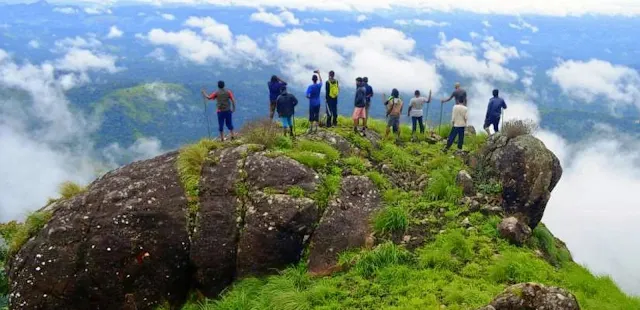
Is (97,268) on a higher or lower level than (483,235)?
lower

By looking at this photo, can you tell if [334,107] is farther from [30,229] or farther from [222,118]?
[30,229]

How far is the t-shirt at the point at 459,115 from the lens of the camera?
789 inches

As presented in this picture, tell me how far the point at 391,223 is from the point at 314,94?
796cm

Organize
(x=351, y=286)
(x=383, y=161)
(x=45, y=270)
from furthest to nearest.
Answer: (x=383, y=161), (x=45, y=270), (x=351, y=286)

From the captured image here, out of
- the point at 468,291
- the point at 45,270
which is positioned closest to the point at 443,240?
the point at 468,291

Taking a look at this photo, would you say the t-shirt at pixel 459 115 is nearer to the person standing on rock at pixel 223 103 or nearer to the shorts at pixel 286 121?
the shorts at pixel 286 121

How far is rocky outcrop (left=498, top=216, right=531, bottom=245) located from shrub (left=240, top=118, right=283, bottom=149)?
27.7 feet

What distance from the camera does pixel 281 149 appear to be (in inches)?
705

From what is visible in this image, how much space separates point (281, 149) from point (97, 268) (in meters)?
7.25

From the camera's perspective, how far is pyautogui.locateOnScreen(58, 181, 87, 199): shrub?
1595 centimetres

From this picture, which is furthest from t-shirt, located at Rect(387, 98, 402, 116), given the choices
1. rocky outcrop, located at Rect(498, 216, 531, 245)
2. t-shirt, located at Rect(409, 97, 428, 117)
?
rocky outcrop, located at Rect(498, 216, 531, 245)

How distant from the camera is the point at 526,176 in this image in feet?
55.1

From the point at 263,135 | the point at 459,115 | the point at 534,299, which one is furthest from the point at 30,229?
the point at 459,115

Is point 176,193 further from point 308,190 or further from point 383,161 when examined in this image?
point 383,161
